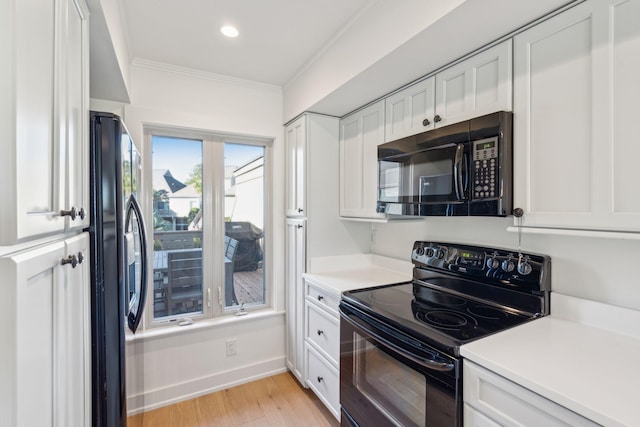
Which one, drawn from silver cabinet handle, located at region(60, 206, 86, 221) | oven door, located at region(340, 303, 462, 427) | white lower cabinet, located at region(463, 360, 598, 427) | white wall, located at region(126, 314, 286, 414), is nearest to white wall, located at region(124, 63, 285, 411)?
white wall, located at region(126, 314, 286, 414)

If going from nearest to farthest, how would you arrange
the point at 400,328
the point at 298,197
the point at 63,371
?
the point at 63,371, the point at 400,328, the point at 298,197

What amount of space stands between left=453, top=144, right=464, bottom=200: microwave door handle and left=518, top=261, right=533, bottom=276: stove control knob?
427 mm

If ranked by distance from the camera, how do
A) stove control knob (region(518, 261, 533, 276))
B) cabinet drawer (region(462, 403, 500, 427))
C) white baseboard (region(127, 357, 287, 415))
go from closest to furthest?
cabinet drawer (region(462, 403, 500, 427)) < stove control knob (region(518, 261, 533, 276)) < white baseboard (region(127, 357, 287, 415))

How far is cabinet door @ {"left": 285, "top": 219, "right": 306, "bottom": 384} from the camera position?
2412mm

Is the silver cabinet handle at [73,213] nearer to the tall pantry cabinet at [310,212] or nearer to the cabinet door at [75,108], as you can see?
the cabinet door at [75,108]

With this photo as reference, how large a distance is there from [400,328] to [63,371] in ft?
3.94

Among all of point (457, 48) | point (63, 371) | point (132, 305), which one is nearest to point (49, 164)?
point (63, 371)

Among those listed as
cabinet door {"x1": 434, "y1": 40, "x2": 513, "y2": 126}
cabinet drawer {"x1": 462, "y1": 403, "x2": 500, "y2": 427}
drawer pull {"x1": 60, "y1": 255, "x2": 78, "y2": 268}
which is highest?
cabinet door {"x1": 434, "y1": 40, "x2": 513, "y2": 126}

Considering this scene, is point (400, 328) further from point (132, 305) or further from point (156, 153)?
point (156, 153)

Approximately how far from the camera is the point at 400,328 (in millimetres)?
1347

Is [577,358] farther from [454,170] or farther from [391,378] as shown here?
[454,170]

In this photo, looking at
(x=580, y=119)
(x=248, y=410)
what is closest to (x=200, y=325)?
(x=248, y=410)

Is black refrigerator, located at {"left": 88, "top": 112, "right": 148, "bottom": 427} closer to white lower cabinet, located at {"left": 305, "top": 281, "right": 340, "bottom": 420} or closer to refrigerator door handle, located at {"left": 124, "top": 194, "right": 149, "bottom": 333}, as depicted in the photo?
refrigerator door handle, located at {"left": 124, "top": 194, "right": 149, "bottom": 333}

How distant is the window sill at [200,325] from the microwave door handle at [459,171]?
1.87m
